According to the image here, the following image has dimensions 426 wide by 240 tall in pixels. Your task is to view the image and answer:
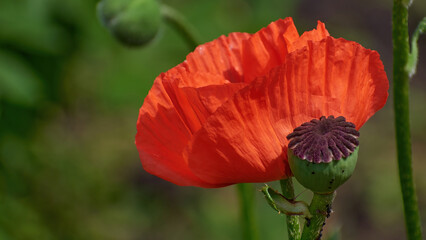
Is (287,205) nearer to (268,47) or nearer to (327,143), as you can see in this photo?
(327,143)

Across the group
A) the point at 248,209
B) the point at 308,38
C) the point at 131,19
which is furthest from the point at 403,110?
the point at 131,19

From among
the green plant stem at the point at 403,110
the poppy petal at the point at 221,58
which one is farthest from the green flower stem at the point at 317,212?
the poppy petal at the point at 221,58

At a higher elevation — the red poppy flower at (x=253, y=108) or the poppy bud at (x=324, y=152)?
the red poppy flower at (x=253, y=108)

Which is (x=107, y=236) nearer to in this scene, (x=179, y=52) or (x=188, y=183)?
(x=179, y=52)

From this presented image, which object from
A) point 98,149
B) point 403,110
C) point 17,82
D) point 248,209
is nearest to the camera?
point 403,110

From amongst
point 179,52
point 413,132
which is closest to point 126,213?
point 179,52

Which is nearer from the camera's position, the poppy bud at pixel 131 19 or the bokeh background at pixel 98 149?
the poppy bud at pixel 131 19

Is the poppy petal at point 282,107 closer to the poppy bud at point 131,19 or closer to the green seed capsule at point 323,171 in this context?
the green seed capsule at point 323,171
